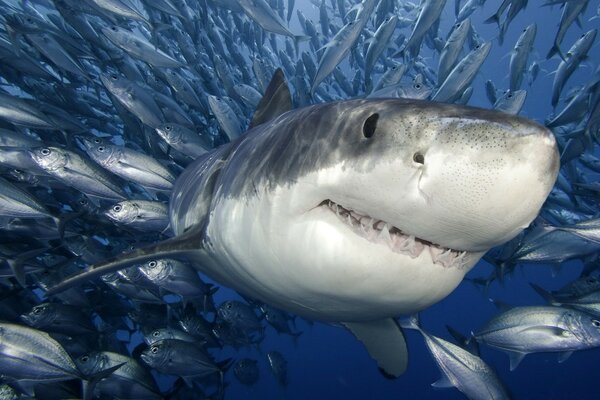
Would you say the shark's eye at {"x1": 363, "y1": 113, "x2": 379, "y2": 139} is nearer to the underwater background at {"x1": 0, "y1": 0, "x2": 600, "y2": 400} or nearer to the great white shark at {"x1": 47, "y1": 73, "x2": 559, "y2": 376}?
the great white shark at {"x1": 47, "y1": 73, "x2": 559, "y2": 376}

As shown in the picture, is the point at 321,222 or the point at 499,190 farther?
the point at 321,222

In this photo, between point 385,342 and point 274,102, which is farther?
point 274,102

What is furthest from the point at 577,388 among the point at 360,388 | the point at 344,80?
the point at 344,80

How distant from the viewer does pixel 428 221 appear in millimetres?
1206

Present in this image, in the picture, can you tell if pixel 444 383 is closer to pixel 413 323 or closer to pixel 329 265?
pixel 413 323

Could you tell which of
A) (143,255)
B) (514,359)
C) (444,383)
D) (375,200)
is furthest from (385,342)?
(514,359)

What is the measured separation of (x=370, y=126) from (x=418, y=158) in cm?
26

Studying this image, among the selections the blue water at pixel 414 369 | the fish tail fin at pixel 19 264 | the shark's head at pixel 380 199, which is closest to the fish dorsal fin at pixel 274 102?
the shark's head at pixel 380 199

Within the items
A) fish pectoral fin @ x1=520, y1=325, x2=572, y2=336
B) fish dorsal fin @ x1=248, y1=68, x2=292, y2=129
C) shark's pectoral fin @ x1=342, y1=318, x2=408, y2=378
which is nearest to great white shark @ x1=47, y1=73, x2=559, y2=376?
shark's pectoral fin @ x1=342, y1=318, x2=408, y2=378

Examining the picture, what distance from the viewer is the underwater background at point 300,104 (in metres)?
5.23

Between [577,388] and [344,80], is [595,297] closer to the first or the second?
[344,80]

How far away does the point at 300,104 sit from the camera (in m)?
7.29

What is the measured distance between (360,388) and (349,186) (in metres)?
28.1

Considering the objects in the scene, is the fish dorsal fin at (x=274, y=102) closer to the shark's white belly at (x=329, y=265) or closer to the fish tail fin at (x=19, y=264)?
the shark's white belly at (x=329, y=265)
